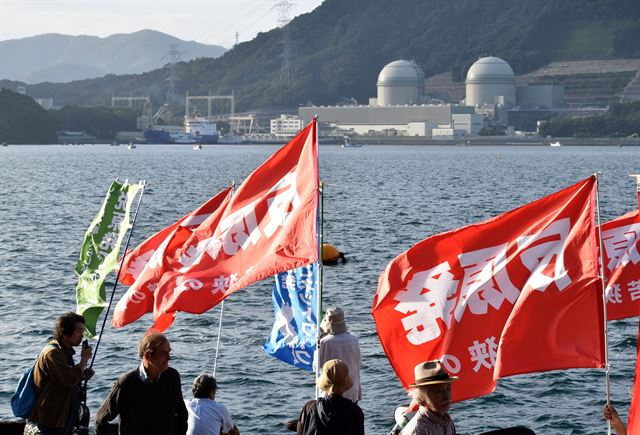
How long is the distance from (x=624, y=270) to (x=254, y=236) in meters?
3.25

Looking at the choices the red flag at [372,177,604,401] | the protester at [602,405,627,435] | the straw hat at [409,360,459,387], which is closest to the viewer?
the straw hat at [409,360,459,387]

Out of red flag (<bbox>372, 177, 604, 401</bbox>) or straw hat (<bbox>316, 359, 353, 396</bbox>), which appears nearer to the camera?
straw hat (<bbox>316, 359, 353, 396</bbox>)

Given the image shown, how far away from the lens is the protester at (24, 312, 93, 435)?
32.2ft

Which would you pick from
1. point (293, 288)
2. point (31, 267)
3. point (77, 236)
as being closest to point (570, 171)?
point (77, 236)

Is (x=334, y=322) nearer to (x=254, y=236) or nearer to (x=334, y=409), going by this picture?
(x=254, y=236)

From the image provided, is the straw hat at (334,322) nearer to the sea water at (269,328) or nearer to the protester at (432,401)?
the sea water at (269,328)

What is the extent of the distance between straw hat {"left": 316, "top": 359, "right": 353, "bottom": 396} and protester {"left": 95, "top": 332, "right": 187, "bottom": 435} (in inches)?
45.2

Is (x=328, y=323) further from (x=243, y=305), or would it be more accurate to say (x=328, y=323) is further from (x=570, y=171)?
(x=570, y=171)

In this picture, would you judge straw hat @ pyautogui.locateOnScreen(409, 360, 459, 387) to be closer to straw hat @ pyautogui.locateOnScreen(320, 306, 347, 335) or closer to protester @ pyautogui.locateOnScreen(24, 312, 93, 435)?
protester @ pyautogui.locateOnScreen(24, 312, 93, 435)

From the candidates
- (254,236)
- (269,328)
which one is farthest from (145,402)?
(269,328)

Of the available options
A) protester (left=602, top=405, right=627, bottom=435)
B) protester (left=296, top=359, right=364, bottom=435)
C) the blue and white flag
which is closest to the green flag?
the blue and white flag

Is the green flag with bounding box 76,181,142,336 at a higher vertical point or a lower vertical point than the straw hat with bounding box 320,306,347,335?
higher

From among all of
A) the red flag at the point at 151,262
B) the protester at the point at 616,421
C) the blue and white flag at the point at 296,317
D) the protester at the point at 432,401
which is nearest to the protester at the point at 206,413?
the blue and white flag at the point at 296,317

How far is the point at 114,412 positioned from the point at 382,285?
2429 millimetres
